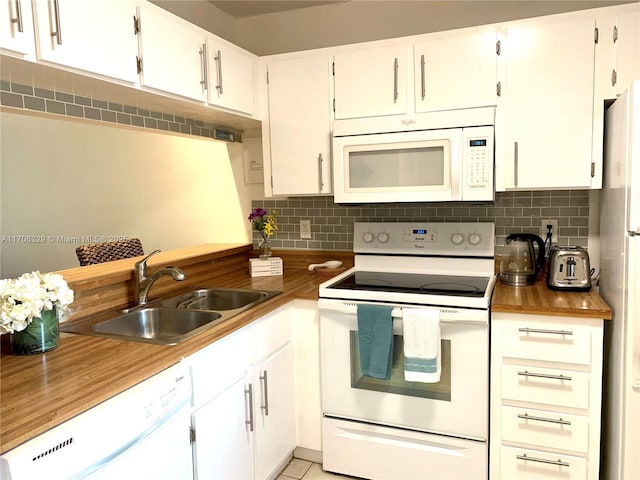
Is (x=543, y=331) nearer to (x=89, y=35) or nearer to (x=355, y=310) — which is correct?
(x=355, y=310)

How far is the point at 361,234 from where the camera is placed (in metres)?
2.68

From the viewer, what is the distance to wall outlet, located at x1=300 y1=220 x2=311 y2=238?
9.54ft

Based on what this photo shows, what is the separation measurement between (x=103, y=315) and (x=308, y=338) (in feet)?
3.11

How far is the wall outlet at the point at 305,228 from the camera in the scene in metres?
2.91

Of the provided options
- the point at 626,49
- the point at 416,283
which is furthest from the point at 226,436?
the point at 626,49

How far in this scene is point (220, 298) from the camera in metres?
2.38

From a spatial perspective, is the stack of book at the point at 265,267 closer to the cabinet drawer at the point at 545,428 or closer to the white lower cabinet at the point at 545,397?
the white lower cabinet at the point at 545,397

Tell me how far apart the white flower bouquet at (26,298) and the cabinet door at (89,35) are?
70 cm

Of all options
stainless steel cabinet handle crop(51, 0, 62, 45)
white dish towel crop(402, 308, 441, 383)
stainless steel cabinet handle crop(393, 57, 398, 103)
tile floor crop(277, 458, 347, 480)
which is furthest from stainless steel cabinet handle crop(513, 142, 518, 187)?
stainless steel cabinet handle crop(51, 0, 62, 45)

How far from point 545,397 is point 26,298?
77.4 inches

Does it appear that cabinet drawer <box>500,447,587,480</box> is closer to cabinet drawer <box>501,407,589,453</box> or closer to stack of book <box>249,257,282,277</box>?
cabinet drawer <box>501,407,589,453</box>

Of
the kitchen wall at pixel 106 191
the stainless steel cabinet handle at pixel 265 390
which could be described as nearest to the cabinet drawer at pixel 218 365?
the stainless steel cabinet handle at pixel 265 390

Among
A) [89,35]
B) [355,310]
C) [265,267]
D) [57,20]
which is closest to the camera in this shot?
[57,20]

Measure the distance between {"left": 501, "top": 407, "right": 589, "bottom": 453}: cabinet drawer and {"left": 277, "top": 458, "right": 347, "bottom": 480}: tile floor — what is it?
2.86 feet
